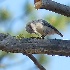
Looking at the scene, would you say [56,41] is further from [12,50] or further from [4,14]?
[4,14]

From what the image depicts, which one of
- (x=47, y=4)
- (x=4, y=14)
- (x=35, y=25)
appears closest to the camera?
(x=47, y=4)

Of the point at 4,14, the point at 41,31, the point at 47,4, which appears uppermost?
the point at 47,4

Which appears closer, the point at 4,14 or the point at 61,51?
the point at 61,51

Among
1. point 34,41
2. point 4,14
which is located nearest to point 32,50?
point 34,41

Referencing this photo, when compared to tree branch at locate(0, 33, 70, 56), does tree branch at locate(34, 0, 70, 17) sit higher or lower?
higher

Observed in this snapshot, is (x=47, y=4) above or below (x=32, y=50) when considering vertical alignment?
above

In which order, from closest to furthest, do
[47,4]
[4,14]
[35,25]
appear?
1. [47,4]
2. [35,25]
3. [4,14]

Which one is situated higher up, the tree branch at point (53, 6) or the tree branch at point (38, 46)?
the tree branch at point (53, 6)

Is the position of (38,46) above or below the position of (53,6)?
below
